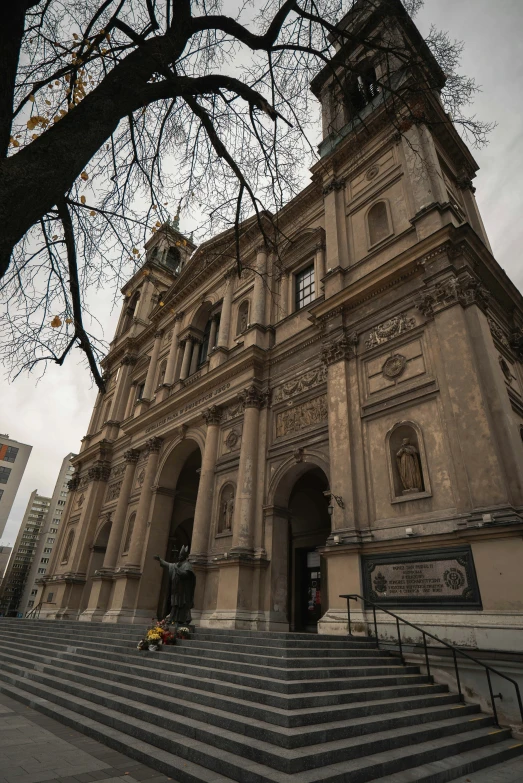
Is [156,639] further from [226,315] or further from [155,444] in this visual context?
[226,315]

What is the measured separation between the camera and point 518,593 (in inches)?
262

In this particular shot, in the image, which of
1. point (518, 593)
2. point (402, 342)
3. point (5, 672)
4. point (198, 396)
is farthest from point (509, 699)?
point (198, 396)

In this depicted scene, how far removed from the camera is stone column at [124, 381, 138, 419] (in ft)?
79.1

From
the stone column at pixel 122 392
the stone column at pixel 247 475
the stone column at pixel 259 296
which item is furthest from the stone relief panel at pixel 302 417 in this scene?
the stone column at pixel 122 392

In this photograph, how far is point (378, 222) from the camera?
45.1 ft

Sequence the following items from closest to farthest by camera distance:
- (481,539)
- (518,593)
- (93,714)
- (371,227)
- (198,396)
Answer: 1. (93,714)
2. (518,593)
3. (481,539)
4. (371,227)
5. (198,396)

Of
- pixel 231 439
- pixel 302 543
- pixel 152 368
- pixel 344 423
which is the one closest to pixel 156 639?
pixel 344 423

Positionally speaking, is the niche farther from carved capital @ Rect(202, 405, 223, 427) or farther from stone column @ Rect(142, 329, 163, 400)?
stone column @ Rect(142, 329, 163, 400)

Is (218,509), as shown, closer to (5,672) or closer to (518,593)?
(5,672)

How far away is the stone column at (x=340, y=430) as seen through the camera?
9.98 metres

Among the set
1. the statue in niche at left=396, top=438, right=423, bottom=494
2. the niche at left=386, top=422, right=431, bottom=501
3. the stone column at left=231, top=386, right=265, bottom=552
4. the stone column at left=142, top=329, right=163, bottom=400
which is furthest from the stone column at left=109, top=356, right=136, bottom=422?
the statue in niche at left=396, top=438, right=423, bottom=494

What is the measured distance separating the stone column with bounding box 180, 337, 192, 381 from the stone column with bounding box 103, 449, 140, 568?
430 centimetres

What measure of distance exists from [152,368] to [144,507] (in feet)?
26.2

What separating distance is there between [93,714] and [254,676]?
2.09 meters
